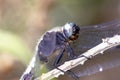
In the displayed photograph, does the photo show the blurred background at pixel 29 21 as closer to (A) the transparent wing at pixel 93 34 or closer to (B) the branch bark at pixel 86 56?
(A) the transparent wing at pixel 93 34

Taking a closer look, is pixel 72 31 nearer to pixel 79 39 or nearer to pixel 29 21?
pixel 79 39

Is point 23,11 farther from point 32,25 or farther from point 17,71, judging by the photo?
point 17,71

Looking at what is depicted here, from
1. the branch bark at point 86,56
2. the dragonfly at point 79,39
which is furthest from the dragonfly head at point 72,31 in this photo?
the branch bark at point 86,56

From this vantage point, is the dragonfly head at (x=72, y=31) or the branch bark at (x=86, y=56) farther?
the dragonfly head at (x=72, y=31)

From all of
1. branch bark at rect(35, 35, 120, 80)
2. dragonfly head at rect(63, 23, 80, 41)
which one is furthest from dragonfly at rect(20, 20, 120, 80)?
branch bark at rect(35, 35, 120, 80)

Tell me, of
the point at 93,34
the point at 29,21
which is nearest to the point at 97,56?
the point at 93,34

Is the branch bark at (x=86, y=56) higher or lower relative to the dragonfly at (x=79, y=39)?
lower

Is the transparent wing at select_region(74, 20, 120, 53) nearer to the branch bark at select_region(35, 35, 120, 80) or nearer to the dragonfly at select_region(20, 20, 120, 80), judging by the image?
the dragonfly at select_region(20, 20, 120, 80)

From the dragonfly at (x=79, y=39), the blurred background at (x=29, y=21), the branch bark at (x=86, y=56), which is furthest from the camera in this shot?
the dragonfly at (x=79, y=39)
